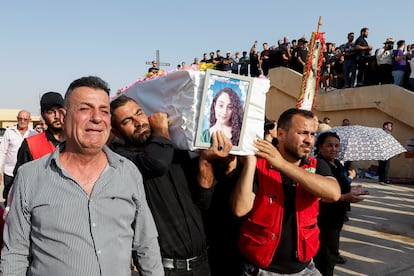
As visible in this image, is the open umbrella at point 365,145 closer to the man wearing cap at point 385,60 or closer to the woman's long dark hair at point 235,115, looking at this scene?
the woman's long dark hair at point 235,115

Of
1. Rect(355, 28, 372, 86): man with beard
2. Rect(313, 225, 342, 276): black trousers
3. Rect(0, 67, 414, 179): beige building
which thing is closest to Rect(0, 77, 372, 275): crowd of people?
Rect(313, 225, 342, 276): black trousers

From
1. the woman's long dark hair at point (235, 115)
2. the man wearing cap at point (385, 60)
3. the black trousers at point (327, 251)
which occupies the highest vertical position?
the man wearing cap at point (385, 60)

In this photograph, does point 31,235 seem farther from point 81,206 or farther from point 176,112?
point 176,112

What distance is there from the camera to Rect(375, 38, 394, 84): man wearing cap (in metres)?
11.9

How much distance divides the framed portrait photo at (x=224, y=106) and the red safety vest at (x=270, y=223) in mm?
383

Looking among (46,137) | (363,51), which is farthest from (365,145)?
(363,51)

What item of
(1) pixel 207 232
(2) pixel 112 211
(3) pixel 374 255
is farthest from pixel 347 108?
(2) pixel 112 211

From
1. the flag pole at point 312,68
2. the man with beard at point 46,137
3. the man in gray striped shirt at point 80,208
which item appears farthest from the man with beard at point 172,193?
the flag pole at point 312,68

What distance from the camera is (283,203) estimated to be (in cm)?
232

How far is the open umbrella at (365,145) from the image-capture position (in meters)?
5.15

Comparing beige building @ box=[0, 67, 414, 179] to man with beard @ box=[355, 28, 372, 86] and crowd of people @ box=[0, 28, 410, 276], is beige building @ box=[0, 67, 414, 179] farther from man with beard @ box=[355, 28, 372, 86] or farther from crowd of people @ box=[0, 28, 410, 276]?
crowd of people @ box=[0, 28, 410, 276]

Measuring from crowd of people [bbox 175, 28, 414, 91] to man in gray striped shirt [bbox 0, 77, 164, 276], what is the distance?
894cm

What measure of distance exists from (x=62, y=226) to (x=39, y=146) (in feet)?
5.53

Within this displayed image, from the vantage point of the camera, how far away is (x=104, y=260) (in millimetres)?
→ 1649
